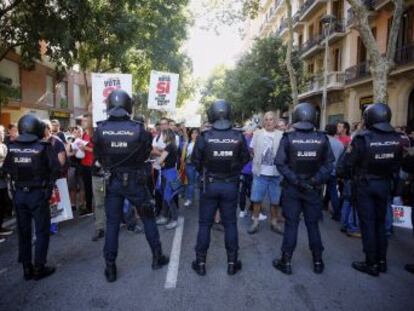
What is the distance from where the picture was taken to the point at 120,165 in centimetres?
421

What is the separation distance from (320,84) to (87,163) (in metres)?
22.3

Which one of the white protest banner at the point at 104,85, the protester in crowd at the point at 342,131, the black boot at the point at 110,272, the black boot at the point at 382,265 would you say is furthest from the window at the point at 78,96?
the black boot at the point at 382,265

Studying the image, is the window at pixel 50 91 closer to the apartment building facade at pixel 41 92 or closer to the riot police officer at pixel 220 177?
the apartment building facade at pixel 41 92

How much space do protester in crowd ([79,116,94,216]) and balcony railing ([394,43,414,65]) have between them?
14687 millimetres

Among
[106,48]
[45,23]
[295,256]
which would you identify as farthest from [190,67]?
[295,256]

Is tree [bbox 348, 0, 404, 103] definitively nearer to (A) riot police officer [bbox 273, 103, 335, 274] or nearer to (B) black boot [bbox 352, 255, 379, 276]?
(A) riot police officer [bbox 273, 103, 335, 274]

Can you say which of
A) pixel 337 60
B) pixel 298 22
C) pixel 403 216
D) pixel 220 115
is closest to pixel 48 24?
pixel 220 115

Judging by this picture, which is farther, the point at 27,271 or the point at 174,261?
the point at 174,261

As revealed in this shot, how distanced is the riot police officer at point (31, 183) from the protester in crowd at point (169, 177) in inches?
90.7

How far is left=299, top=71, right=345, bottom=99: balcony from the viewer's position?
2356cm

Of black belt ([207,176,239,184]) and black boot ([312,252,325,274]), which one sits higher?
black belt ([207,176,239,184])

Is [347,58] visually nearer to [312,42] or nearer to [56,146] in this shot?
[312,42]

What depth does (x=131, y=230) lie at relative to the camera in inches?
240

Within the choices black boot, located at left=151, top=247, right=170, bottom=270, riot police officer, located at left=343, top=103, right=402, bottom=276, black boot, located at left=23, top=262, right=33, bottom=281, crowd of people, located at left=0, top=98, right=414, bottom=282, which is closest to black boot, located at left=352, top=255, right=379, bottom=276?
riot police officer, located at left=343, top=103, right=402, bottom=276
